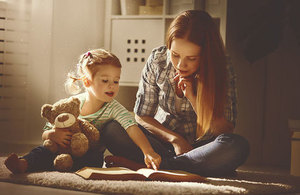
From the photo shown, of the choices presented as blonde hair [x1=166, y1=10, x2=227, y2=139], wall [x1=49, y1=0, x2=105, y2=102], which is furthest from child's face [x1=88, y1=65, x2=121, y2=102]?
wall [x1=49, y1=0, x2=105, y2=102]

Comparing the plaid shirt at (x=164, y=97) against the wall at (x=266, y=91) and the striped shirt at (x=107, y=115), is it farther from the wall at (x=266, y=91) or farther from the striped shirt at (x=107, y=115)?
the wall at (x=266, y=91)

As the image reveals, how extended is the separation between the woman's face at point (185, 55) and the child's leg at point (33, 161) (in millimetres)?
475

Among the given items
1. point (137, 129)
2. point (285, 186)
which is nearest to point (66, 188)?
point (137, 129)

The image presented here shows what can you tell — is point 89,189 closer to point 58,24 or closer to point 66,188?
point 66,188

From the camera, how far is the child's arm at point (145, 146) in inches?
50.6

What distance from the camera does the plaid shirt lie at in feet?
4.83

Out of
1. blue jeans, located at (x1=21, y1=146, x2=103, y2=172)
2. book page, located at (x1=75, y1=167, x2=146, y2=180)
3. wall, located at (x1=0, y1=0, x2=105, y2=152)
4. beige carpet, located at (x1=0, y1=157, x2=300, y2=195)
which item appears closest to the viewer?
beige carpet, located at (x1=0, y1=157, x2=300, y2=195)

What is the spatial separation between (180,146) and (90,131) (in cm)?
29

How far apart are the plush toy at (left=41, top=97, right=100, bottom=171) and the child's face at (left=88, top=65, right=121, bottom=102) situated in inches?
3.3

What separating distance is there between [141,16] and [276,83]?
740mm

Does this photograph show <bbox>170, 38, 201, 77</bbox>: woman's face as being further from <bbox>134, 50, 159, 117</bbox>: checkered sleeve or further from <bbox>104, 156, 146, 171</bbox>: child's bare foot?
<bbox>104, 156, 146, 171</bbox>: child's bare foot

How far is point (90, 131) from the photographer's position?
4.54ft

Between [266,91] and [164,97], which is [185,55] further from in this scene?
[266,91]

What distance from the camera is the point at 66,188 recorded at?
3.70 feet
